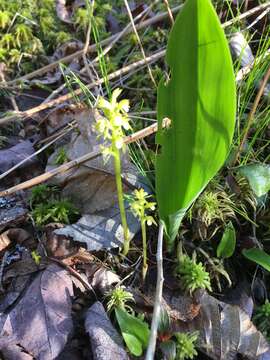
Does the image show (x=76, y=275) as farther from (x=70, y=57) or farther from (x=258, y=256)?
(x=70, y=57)

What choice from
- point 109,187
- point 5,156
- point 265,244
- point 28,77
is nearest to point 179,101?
point 109,187

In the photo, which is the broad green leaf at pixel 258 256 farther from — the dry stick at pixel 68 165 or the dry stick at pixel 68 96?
the dry stick at pixel 68 96

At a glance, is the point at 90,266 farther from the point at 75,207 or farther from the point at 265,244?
the point at 265,244

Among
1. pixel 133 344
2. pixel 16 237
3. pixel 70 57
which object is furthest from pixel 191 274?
pixel 70 57

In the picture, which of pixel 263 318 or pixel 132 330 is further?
pixel 263 318

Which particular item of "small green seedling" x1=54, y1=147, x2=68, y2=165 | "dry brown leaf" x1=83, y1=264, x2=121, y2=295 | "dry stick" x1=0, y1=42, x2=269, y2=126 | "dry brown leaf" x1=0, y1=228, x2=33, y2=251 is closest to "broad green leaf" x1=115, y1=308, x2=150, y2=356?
"dry brown leaf" x1=83, y1=264, x2=121, y2=295
